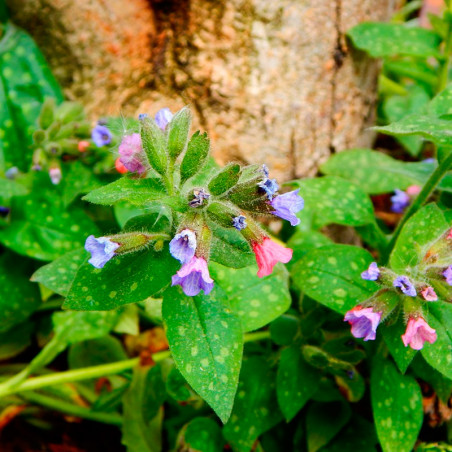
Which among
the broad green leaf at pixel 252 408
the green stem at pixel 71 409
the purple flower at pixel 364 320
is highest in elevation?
the purple flower at pixel 364 320

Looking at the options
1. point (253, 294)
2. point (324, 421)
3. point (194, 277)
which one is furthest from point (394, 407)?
point (194, 277)

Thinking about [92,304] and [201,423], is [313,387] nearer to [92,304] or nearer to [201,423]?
[201,423]

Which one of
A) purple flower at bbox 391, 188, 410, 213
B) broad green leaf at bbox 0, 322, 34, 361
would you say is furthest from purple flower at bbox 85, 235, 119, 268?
purple flower at bbox 391, 188, 410, 213

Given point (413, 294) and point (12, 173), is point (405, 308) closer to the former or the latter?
point (413, 294)

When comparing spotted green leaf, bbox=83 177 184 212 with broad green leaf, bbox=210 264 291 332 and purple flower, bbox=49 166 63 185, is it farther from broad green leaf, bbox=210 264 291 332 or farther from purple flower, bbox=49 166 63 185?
purple flower, bbox=49 166 63 185

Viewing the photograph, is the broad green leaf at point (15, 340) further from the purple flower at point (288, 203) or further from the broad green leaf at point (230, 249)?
the purple flower at point (288, 203)

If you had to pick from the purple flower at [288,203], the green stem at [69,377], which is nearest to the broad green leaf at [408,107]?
the green stem at [69,377]

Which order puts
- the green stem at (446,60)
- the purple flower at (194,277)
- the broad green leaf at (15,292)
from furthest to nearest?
the green stem at (446,60) → the broad green leaf at (15,292) → the purple flower at (194,277)
